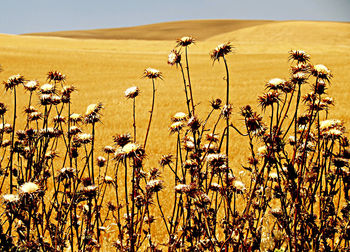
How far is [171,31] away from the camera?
98812 mm

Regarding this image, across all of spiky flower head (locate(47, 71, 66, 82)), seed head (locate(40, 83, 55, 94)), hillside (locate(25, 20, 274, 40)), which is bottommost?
seed head (locate(40, 83, 55, 94))

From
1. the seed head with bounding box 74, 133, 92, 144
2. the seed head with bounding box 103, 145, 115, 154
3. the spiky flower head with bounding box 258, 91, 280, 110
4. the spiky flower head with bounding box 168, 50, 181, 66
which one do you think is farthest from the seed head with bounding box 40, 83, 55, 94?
the spiky flower head with bounding box 258, 91, 280, 110

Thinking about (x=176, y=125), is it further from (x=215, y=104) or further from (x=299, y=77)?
(x=299, y=77)

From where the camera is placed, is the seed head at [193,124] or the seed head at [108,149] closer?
the seed head at [193,124]

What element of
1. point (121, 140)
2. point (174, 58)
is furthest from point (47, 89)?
point (174, 58)

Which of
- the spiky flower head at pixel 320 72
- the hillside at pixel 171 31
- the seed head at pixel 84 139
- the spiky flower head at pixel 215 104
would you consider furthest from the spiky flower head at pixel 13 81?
the hillside at pixel 171 31

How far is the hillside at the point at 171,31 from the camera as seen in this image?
9144 centimetres

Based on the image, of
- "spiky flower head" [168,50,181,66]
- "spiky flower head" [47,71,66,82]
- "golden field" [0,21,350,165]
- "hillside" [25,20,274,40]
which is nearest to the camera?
"spiky flower head" [168,50,181,66]

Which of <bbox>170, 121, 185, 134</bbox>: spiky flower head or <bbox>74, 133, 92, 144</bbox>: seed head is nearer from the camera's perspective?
<bbox>170, 121, 185, 134</bbox>: spiky flower head

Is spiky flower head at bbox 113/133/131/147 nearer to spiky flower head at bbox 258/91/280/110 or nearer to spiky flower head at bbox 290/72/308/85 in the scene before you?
spiky flower head at bbox 258/91/280/110

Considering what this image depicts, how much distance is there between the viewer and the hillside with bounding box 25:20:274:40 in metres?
91.4

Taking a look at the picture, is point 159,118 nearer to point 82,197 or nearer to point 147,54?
point 82,197

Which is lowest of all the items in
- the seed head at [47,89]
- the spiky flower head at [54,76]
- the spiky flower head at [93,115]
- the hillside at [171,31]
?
the spiky flower head at [93,115]

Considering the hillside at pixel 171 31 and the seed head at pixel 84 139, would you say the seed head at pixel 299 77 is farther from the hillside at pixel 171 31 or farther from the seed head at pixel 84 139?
the hillside at pixel 171 31
